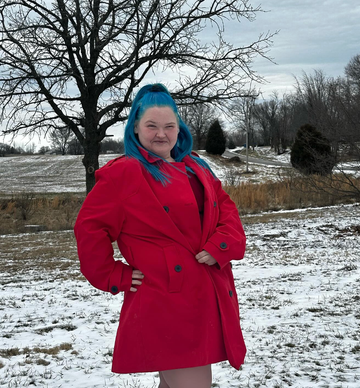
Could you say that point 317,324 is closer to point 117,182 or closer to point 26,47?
point 117,182

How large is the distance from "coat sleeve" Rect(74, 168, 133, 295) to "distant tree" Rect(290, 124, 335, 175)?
9.64 metres

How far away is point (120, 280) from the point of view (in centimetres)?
176

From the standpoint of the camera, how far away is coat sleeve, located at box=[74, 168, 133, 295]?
5.74 ft

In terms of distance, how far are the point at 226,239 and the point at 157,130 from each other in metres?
0.60

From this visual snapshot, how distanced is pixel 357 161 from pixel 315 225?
1.99 metres

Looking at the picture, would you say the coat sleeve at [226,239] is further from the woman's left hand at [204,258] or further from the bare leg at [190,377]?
the bare leg at [190,377]

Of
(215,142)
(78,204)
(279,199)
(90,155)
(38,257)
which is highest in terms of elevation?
(215,142)

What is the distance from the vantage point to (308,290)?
553cm

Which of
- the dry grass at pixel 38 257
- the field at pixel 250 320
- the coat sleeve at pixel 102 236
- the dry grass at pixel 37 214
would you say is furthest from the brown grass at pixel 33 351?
the dry grass at pixel 37 214


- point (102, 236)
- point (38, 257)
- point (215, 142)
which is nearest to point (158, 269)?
point (102, 236)

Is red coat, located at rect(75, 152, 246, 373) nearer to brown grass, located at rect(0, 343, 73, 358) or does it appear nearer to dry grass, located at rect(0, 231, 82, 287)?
brown grass, located at rect(0, 343, 73, 358)

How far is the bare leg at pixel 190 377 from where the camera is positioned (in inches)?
68.9

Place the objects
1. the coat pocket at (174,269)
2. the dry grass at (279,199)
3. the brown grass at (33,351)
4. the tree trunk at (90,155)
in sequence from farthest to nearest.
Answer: the dry grass at (279,199), the tree trunk at (90,155), the brown grass at (33,351), the coat pocket at (174,269)

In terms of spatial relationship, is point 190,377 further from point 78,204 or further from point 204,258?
point 78,204
